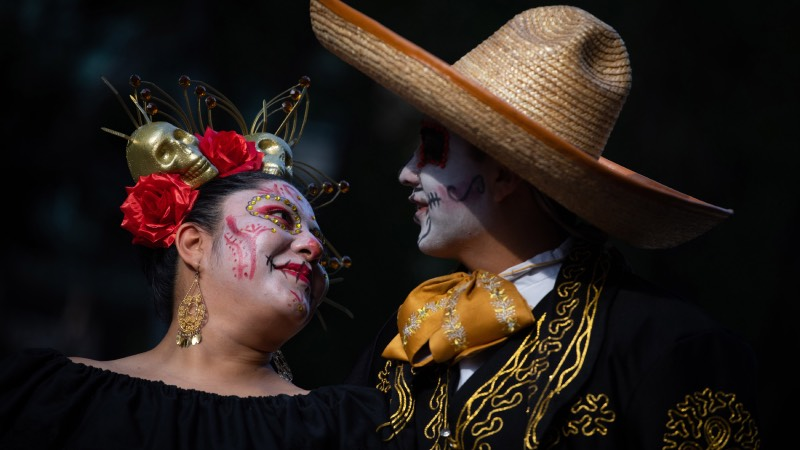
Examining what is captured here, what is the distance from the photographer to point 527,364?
262 centimetres

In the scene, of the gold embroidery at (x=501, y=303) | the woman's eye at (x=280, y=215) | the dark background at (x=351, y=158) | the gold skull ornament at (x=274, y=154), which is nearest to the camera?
the gold embroidery at (x=501, y=303)

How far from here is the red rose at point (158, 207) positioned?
3.18 meters

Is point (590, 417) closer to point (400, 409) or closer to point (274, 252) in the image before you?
point (400, 409)

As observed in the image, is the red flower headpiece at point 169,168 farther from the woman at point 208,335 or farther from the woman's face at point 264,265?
the woman's face at point 264,265

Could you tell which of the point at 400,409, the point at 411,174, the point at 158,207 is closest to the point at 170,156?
the point at 158,207

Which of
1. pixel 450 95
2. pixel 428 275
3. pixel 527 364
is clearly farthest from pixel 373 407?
pixel 428 275

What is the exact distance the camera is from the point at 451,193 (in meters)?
2.78

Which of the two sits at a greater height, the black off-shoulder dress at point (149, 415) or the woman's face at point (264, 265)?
the woman's face at point (264, 265)

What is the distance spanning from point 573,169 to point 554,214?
0.30 metres

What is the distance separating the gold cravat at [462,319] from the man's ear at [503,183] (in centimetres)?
19

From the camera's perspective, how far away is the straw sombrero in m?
2.49

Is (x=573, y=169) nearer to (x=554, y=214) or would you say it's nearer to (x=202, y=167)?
(x=554, y=214)

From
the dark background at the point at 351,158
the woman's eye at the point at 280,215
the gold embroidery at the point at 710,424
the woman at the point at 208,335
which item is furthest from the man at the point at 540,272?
the dark background at the point at 351,158

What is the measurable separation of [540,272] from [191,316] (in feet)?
3.13
